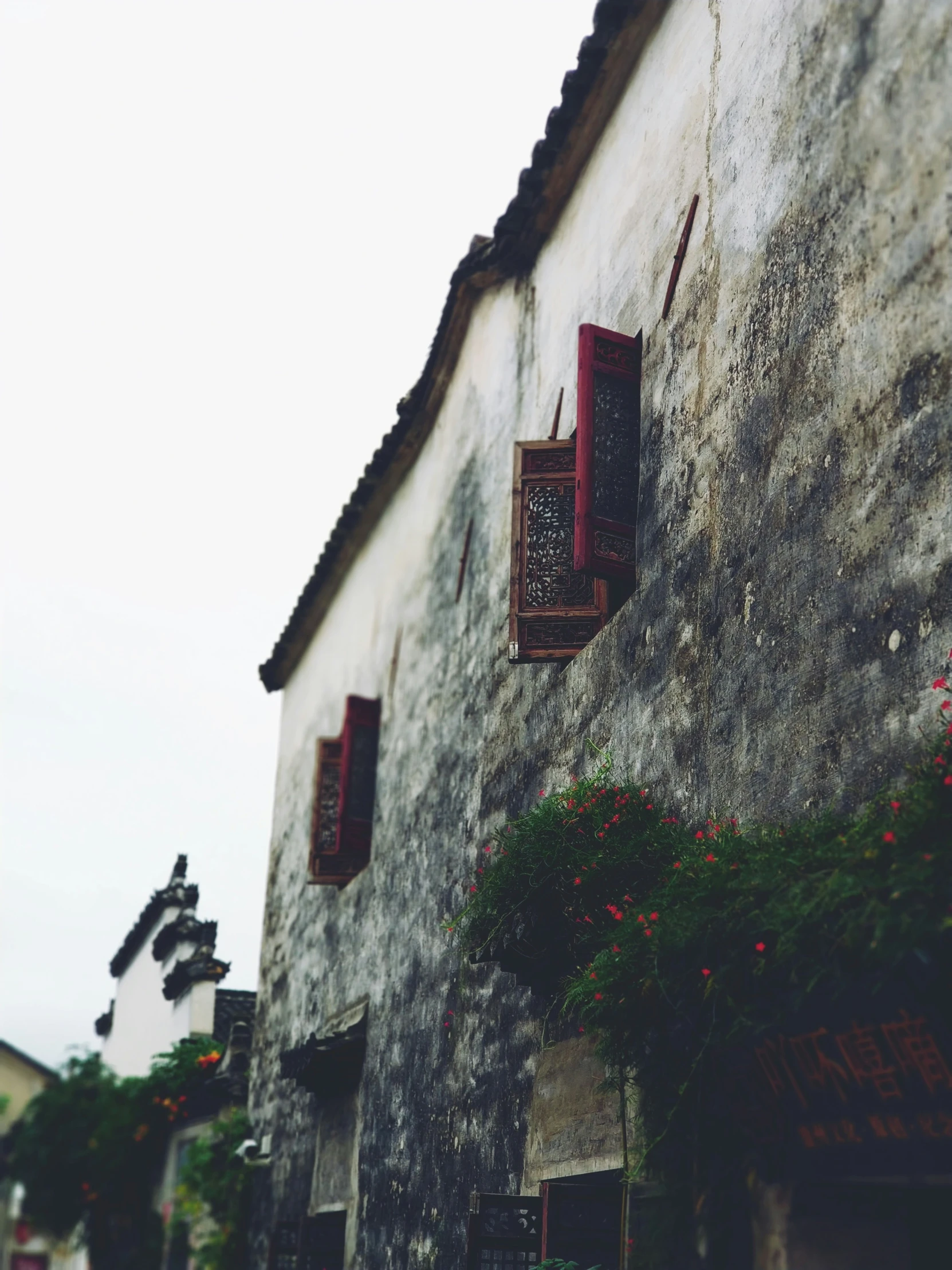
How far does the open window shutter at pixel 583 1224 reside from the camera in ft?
16.0

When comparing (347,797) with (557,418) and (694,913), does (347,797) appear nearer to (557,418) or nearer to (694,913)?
(557,418)

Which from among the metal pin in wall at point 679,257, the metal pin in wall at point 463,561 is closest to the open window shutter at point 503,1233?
the metal pin in wall at point 679,257

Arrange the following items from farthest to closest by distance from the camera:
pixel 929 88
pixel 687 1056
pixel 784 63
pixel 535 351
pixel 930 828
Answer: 1. pixel 535 351
2. pixel 784 63
3. pixel 929 88
4. pixel 687 1056
5. pixel 930 828

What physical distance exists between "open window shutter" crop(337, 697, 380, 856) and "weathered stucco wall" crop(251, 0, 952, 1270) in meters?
0.27

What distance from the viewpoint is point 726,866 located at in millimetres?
3973

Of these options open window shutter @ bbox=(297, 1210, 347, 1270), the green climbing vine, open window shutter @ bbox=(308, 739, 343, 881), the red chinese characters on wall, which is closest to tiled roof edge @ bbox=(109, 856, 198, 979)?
the green climbing vine

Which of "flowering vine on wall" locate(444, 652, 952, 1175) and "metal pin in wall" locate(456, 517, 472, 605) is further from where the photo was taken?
"metal pin in wall" locate(456, 517, 472, 605)

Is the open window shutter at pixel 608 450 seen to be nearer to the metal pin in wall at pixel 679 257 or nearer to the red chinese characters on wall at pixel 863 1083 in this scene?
the metal pin in wall at pixel 679 257

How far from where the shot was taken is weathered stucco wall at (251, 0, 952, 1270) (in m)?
4.18

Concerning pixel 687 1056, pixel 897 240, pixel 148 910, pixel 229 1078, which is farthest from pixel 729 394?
pixel 148 910

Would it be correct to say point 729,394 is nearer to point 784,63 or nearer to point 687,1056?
point 784,63

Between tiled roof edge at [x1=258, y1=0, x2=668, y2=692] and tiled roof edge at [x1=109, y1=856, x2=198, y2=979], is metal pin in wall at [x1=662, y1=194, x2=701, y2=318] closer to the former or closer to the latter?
tiled roof edge at [x1=258, y1=0, x2=668, y2=692]

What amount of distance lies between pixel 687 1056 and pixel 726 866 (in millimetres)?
552

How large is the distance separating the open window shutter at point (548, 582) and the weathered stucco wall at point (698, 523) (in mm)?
179
